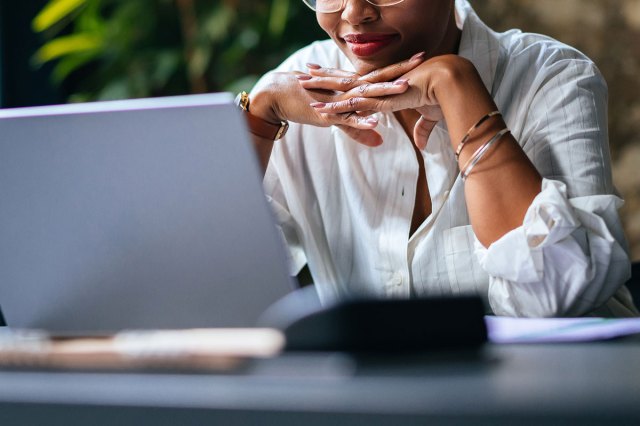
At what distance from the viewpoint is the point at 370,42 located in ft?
4.28

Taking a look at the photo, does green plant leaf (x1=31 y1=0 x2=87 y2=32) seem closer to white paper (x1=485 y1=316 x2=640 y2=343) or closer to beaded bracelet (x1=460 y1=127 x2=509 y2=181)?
beaded bracelet (x1=460 y1=127 x2=509 y2=181)

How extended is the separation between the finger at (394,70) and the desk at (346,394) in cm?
80

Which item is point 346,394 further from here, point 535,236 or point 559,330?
point 535,236

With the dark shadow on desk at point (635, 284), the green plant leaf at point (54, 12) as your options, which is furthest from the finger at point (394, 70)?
the green plant leaf at point (54, 12)

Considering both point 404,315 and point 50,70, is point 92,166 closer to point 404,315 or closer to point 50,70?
point 404,315

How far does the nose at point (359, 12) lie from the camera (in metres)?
1.27

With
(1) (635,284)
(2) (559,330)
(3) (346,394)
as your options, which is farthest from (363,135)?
(3) (346,394)

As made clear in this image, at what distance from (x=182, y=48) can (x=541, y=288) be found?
2374 millimetres

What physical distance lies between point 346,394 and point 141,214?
0.33 metres

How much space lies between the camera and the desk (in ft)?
1.15

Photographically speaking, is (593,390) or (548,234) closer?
(593,390)

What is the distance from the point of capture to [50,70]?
3.23m

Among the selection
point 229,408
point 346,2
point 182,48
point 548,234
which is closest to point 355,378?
point 229,408

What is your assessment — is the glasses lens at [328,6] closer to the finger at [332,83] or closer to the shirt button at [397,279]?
the finger at [332,83]
